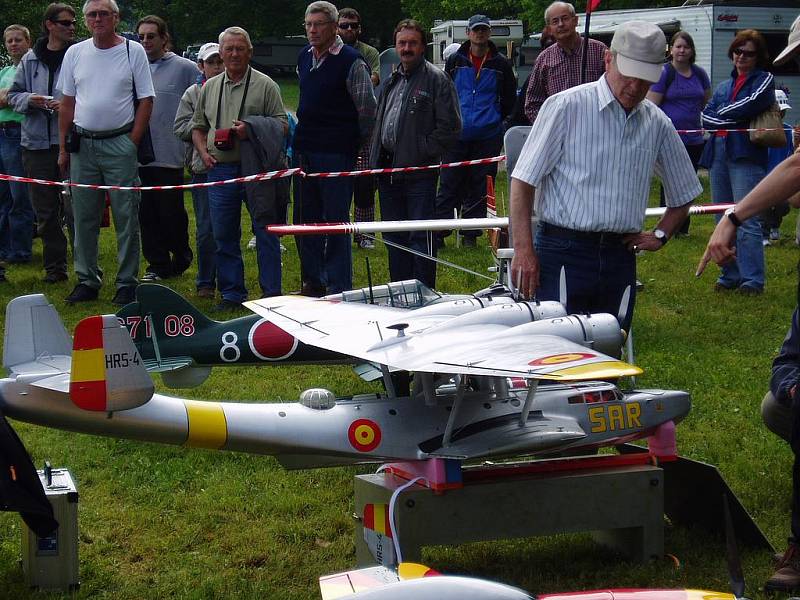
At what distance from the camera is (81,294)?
1109 cm

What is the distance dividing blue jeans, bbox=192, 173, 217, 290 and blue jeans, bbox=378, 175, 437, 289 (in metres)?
2.21

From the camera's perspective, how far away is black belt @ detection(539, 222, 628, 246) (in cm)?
578

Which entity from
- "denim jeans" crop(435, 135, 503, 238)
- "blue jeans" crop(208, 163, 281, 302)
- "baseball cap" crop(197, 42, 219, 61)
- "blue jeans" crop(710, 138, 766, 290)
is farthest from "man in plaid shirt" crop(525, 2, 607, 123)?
"baseball cap" crop(197, 42, 219, 61)

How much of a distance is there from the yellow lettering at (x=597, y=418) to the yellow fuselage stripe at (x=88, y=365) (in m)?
2.35

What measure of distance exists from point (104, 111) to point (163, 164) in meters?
1.55

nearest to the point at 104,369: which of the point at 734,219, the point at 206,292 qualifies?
the point at 734,219

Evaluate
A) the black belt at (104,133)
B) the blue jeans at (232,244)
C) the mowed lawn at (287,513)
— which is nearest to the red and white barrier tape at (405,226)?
the mowed lawn at (287,513)

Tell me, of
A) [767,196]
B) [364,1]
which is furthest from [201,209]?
[364,1]

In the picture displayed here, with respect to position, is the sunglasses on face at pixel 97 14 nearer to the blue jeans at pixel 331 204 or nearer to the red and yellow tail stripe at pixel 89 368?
the blue jeans at pixel 331 204

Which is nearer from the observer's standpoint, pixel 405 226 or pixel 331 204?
pixel 405 226

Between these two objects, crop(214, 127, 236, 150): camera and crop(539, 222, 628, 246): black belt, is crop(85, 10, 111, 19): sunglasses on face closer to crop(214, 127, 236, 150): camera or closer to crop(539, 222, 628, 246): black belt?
crop(214, 127, 236, 150): camera

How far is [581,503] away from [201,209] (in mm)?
7113

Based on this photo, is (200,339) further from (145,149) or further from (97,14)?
(97,14)

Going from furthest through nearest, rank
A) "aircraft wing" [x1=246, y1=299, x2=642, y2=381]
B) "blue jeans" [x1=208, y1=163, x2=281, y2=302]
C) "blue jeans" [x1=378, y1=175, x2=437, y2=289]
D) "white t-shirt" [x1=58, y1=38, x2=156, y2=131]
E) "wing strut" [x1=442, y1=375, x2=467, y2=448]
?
"blue jeans" [x1=208, y1=163, x2=281, y2=302]
"white t-shirt" [x1=58, y1=38, x2=156, y2=131]
"blue jeans" [x1=378, y1=175, x2=437, y2=289]
"wing strut" [x1=442, y1=375, x2=467, y2=448]
"aircraft wing" [x1=246, y1=299, x2=642, y2=381]
